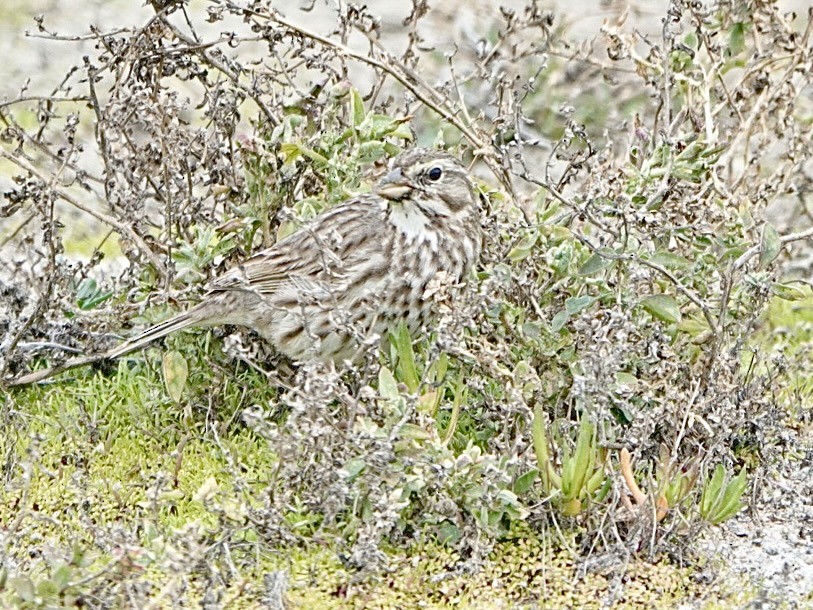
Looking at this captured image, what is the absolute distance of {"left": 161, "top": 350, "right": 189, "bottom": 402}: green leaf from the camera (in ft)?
18.0

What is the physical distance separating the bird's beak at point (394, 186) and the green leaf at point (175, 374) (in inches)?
38.5

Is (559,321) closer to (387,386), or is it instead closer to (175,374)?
(387,386)

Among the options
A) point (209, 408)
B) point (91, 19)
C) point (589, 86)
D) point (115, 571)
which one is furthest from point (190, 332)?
point (91, 19)

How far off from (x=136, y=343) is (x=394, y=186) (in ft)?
3.84

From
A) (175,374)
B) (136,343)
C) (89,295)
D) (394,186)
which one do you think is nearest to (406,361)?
(394,186)

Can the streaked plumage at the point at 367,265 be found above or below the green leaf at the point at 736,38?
below

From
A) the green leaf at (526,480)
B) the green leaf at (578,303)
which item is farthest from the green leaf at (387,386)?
the green leaf at (578,303)

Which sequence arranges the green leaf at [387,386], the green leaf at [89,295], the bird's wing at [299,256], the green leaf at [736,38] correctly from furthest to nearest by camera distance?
the green leaf at [89,295], the green leaf at [736,38], the bird's wing at [299,256], the green leaf at [387,386]

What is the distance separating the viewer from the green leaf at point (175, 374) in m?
5.49

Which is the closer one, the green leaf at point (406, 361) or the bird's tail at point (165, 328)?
the green leaf at point (406, 361)

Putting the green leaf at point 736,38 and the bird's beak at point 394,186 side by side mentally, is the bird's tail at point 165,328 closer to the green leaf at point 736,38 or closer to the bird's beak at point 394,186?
the bird's beak at point 394,186

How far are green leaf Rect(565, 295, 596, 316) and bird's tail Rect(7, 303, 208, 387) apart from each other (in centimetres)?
142

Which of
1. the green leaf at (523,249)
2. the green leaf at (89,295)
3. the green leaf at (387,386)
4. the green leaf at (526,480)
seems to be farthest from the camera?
the green leaf at (89,295)

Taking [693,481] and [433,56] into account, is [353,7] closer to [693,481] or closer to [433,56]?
[693,481]
